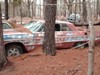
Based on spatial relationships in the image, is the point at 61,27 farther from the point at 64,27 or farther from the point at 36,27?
the point at 36,27

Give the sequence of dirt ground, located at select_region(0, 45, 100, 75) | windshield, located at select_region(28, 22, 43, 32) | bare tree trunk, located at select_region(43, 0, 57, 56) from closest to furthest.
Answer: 1. dirt ground, located at select_region(0, 45, 100, 75)
2. bare tree trunk, located at select_region(43, 0, 57, 56)
3. windshield, located at select_region(28, 22, 43, 32)

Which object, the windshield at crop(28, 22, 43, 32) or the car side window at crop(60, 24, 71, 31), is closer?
the windshield at crop(28, 22, 43, 32)

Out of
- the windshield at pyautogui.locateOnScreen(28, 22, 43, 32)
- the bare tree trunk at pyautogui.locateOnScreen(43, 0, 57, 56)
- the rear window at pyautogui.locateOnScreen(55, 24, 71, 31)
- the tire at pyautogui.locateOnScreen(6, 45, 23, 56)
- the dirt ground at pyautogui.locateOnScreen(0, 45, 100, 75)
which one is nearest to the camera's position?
the dirt ground at pyautogui.locateOnScreen(0, 45, 100, 75)

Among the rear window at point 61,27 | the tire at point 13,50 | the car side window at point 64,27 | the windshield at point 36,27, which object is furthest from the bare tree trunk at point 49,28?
the car side window at point 64,27

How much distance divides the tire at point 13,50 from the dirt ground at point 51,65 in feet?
4.64

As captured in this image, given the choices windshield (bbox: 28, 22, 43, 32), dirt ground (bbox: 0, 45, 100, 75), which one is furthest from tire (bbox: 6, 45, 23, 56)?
dirt ground (bbox: 0, 45, 100, 75)

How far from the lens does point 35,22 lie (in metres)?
11.6

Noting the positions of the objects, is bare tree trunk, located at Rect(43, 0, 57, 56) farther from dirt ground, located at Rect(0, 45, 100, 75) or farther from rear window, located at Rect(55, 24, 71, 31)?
rear window, located at Rect(55, 24, 71, 31)

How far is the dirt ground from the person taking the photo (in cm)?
704

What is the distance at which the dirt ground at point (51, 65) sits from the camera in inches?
277

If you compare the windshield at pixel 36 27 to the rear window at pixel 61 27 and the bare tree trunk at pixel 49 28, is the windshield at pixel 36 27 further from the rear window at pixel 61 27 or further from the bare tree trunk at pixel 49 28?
the bare tree trunk at pixel 49 28

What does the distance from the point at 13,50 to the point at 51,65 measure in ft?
9.28

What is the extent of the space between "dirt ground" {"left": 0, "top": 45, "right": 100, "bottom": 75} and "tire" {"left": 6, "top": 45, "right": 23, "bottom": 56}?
1415 mm

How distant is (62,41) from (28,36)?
4.95 feet
